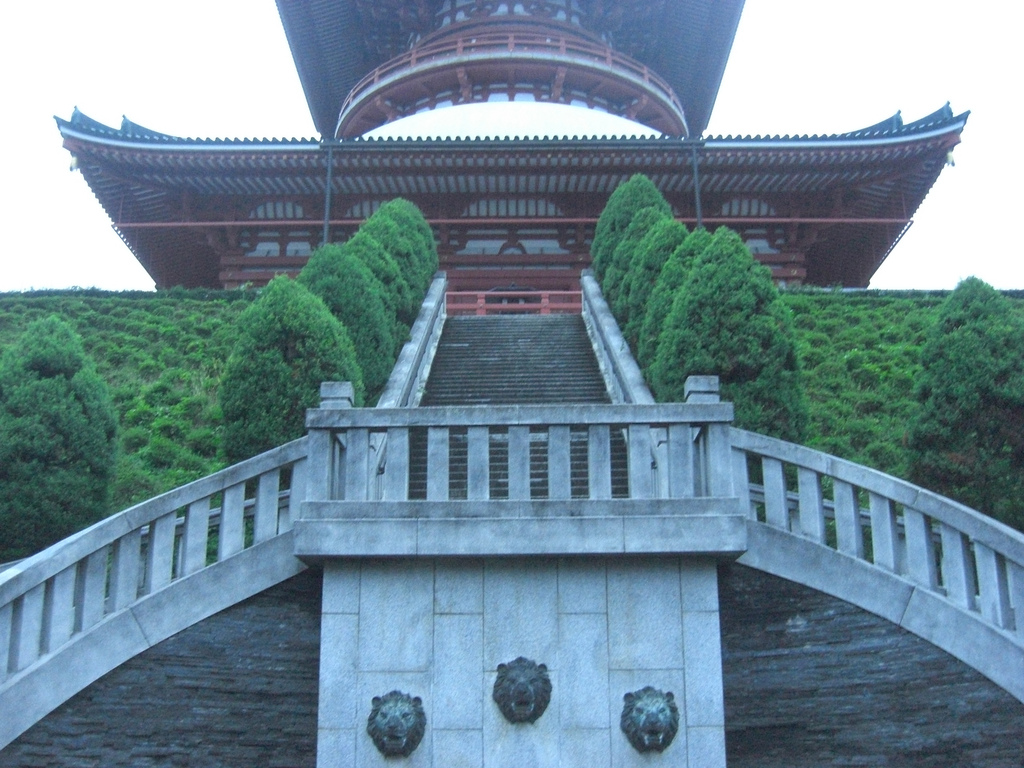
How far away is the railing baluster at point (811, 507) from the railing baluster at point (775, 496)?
4.6 inches

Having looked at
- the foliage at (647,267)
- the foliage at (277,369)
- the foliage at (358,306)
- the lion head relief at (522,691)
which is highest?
the foliage at (647,267)

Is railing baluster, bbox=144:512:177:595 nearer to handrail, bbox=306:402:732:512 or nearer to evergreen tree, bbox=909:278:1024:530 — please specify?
handrail, bbox=306:402:732:512

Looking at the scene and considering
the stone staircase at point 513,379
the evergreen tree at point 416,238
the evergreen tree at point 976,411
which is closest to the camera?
the evergreen tree at point 976,411

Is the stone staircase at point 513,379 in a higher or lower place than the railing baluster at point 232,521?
higher

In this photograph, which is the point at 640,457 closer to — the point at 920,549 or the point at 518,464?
the point at 518,464

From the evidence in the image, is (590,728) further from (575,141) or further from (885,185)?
(885,185)

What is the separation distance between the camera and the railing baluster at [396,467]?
6.79m

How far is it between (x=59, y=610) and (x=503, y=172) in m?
16.7

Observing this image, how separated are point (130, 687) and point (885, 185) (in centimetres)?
2080

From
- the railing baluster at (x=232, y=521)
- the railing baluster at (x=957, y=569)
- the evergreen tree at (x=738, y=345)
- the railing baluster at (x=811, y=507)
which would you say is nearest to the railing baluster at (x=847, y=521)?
the railing baluster at (x=811, y=507)

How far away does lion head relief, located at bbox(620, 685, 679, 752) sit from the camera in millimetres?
6309

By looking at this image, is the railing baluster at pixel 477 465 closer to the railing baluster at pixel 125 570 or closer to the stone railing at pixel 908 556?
the stone railing at pixel 908 556

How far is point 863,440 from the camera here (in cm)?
1188

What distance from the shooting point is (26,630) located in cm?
649
